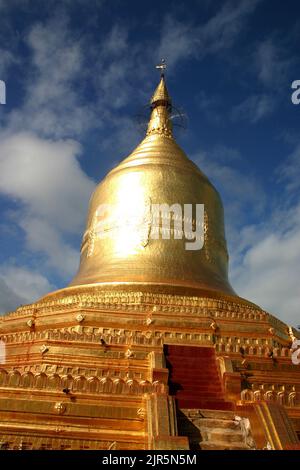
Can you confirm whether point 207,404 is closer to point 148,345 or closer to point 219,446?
point 219,446

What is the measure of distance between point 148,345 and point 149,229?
6.09m

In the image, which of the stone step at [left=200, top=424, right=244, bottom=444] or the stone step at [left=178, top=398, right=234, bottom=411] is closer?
the stone step at [left=200, top=424, right=244, bottom=444]

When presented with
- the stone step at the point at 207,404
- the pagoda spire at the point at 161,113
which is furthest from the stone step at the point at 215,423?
the pagoda spire at the point at 161,113

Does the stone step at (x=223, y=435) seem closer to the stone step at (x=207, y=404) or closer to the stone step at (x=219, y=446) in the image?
the stone step at (x=219, y=446)

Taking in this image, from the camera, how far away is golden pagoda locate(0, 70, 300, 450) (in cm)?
696

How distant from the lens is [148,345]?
10.3 m

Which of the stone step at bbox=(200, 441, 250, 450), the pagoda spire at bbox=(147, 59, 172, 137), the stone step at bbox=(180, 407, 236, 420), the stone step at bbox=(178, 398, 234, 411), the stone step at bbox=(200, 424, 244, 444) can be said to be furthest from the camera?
the pagoda spire at bbox=(147, 59, 172, 137)

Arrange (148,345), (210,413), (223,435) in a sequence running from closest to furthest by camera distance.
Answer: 1. (223,435)
2. (210,413)
3. (148,345)

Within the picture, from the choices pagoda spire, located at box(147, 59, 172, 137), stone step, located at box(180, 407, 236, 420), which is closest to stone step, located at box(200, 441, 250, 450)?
stone step, located at box(180, 407, 236, 420)

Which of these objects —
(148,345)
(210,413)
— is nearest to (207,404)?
(210,413)

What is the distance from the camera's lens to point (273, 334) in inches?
469

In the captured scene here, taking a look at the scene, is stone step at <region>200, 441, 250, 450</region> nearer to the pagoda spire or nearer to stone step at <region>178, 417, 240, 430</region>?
stone step at <region>178, 417, 240, 430</region>

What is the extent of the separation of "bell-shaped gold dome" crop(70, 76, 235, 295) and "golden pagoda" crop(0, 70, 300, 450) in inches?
2.0

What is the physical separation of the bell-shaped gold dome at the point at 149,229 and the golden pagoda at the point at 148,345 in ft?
0.17
